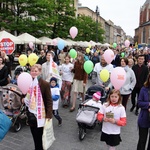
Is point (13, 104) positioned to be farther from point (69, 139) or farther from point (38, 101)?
point (38, 101)

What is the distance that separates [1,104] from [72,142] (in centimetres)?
191

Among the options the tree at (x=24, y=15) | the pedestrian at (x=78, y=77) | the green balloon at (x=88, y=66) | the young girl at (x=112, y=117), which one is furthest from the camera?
the tree at (x=24, y=15)

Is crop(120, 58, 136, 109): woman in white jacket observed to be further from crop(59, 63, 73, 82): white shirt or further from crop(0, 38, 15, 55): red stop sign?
crop(0, 38, 15, 55): red stop sign

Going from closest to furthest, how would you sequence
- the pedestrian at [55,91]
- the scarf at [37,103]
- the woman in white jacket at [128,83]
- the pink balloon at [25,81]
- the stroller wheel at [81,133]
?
the scarf at [37,103] → the pink balloon at [25,81] → the stroller wheel at [81,133] → the pedestrian at [55,91] → the woman in white jacket at [128,83]

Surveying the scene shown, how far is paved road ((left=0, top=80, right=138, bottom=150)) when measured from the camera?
14.9ft

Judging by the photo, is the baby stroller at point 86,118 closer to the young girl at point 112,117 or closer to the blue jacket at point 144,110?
the young girl at point 112,117

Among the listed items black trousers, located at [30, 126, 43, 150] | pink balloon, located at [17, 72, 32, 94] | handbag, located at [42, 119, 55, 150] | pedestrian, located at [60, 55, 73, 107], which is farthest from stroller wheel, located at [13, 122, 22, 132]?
pedestrian, located at [60, 55, 73, 107]

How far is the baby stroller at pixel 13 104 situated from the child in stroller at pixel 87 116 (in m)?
1.43

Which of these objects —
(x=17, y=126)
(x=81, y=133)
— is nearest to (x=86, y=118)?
(x=81, y=133)

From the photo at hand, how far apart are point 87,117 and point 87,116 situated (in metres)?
0.04

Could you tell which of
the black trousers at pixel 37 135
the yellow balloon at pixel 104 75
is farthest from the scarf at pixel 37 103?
the yellow balloon at pixel 104 75

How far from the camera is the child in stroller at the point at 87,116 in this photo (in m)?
4.74

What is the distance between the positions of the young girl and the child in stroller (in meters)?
1.07

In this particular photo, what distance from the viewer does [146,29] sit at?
8312 centimetres
